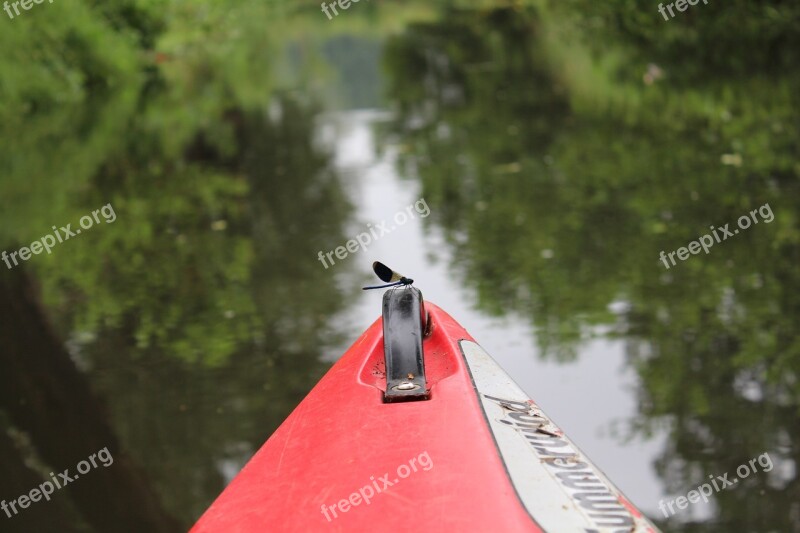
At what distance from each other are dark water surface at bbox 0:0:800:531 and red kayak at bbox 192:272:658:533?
1.34 meters

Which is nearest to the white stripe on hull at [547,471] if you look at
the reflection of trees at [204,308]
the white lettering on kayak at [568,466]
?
the white lettering on kayak at [568,466]

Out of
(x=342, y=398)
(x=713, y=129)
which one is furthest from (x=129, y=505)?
(x=713, y=129)

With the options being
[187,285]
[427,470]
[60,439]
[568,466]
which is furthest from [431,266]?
[427,470]

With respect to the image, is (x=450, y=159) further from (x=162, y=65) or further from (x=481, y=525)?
(x=162, y=65)

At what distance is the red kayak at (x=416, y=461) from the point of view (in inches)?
98.0

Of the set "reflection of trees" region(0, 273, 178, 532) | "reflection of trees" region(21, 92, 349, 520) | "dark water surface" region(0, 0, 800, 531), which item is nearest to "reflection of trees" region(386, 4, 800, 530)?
"dark water surface" region(0, 0, 800, 531)

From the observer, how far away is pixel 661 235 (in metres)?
7.80

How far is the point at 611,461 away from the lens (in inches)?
178

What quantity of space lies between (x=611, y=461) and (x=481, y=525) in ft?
7.41

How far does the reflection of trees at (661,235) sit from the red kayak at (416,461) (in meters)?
1.43

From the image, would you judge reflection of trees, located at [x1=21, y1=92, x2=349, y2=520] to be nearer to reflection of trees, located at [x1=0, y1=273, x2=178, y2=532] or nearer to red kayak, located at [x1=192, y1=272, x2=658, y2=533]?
reflection of trees, located at [x1=0, y1=273, x2=178, y2=532]

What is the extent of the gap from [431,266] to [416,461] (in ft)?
16.0

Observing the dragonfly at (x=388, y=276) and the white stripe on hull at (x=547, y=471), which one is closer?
the white stripe on hull at (x=547, y=471)

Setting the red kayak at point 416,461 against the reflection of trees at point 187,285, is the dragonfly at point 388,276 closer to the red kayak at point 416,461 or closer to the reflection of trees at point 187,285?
the red kayak at point 416,461
